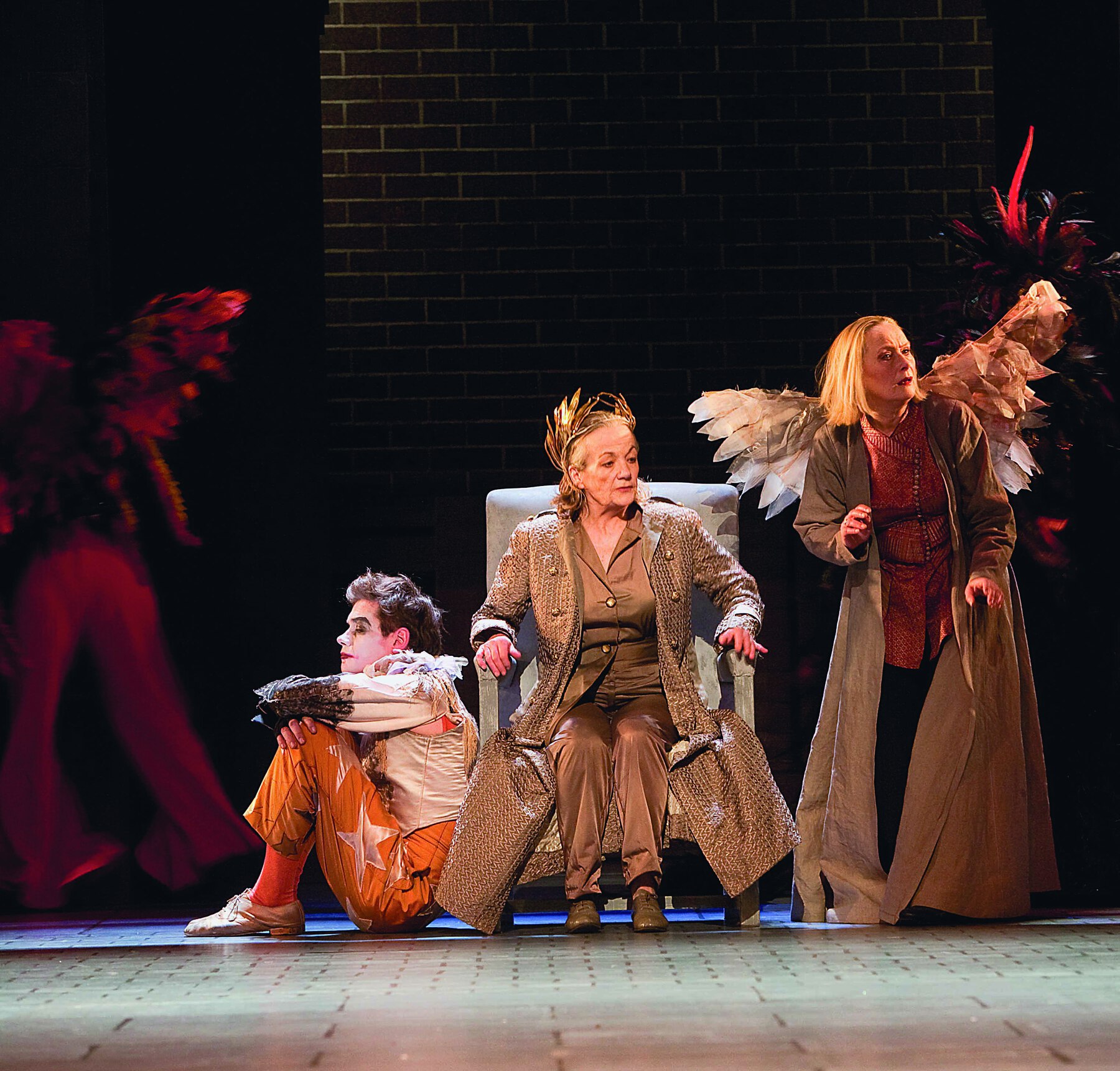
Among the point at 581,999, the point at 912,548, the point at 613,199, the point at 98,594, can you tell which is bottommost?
the point at 581,999

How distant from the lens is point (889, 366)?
12.2ft

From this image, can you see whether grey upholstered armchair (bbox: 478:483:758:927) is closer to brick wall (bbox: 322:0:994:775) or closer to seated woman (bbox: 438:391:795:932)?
seated woman (bbox: 438:391:795:932)

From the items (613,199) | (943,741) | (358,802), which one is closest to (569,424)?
(358,802)

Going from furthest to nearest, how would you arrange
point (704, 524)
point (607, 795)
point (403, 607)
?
point (704, 524) < point (403, 607) < point (607, 795)

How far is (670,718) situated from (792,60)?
118 inches

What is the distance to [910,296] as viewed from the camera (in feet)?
18.6

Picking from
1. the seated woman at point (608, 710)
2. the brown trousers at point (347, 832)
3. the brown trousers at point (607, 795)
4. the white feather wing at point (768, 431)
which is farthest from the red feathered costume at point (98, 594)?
the white feather wing at point (768, 431)

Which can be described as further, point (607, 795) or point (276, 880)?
point (276, 880)

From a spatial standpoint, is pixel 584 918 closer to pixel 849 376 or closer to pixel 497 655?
pixel 497 655

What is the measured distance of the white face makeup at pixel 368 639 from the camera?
12.5 ft

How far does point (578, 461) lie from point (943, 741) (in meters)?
1.09

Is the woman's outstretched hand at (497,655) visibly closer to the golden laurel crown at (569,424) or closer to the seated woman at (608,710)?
the seated woman at (608,710)

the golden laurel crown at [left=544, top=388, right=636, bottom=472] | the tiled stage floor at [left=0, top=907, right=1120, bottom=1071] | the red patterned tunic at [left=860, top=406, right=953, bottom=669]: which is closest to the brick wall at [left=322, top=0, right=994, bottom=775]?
the golden laurel crown at [left=544, top=388, right=636, bottom=472]

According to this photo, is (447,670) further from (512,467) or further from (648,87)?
(648,87)
